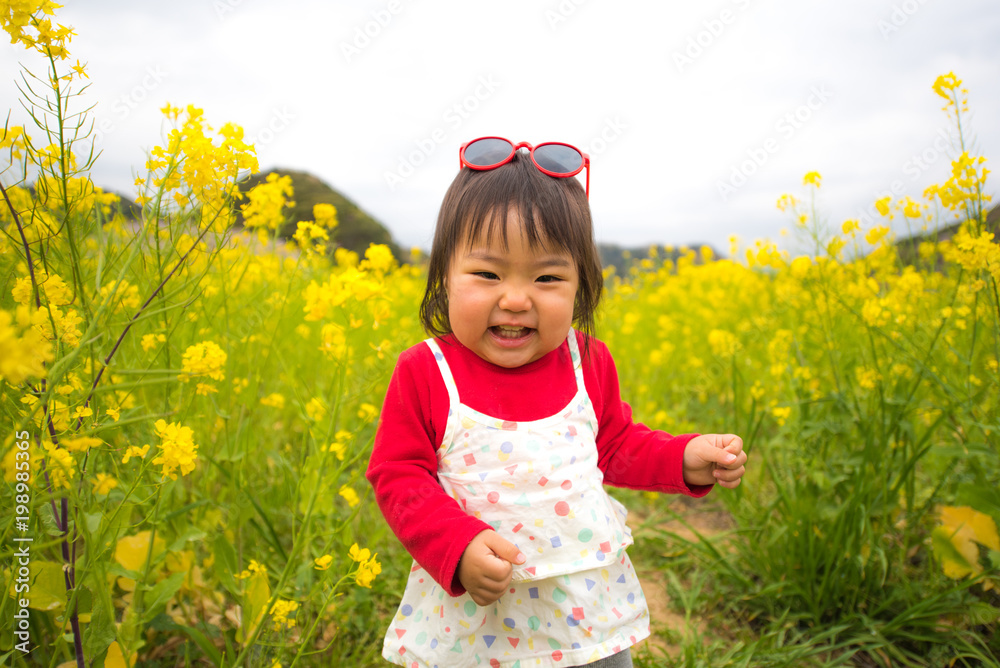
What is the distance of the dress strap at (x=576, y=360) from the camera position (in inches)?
52.1

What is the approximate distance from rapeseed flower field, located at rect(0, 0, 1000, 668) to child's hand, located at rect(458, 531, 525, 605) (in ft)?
0.99

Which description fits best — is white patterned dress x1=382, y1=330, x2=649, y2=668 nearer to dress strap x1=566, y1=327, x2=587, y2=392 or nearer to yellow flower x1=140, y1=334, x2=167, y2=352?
dress strap x1=566, y1=327, x2=587, y2=392

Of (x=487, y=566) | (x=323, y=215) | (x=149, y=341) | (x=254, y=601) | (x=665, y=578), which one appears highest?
(x=323, y=215)

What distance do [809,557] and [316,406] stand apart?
153 cm

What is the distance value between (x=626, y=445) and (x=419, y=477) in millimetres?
488

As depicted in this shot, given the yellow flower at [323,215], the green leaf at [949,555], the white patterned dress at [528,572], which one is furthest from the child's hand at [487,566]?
the green leaf at [949,555]

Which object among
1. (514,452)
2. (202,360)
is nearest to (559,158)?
(514,452)

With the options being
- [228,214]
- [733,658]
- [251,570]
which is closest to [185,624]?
[251,570]

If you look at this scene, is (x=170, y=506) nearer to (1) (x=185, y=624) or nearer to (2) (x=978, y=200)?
(1) (x=185, y=624)

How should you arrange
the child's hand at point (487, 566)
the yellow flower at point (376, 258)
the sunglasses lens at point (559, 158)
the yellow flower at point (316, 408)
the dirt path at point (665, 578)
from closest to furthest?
1. the child's hand at point (487, 566)
2. the sunglasses lens at point (559, 158)
3. the yellow flower at point (316, 408)
4. the yellow flower at point (376, 258)
5. the dirt path at point (665, 578)

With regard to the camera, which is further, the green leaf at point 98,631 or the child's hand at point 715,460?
the child's hand at point 715,460

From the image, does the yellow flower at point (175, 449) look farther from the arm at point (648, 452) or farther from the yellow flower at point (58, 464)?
the arm at point (648, 452)

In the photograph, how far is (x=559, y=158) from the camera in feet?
4.26

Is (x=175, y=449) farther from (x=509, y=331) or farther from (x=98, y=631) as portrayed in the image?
(x=509, y=331)
